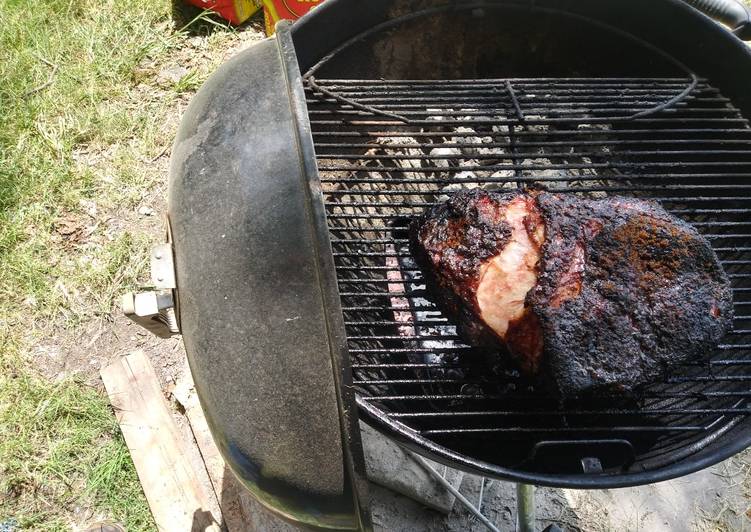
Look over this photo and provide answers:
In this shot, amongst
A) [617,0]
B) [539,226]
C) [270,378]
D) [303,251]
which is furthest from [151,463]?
[617,0]

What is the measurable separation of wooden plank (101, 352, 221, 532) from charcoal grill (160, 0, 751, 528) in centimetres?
119

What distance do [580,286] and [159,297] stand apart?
127 cm

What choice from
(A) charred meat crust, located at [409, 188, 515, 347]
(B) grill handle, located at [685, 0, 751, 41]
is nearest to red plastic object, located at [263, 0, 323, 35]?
(B) grill handle, located at [685, 0, 751, 41]

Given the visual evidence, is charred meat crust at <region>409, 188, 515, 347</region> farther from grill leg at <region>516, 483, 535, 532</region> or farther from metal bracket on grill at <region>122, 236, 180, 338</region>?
metal bracket on grill at <region>122, 236, 180, 338</region>

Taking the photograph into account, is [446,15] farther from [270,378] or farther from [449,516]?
[449,516]

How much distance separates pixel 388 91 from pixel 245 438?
5.31 feet

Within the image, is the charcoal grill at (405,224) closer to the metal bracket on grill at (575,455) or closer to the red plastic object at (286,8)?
the metal bracket on grill at (575,455)

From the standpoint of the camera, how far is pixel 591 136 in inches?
112

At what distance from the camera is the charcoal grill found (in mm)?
1429

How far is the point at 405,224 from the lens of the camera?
236 cm

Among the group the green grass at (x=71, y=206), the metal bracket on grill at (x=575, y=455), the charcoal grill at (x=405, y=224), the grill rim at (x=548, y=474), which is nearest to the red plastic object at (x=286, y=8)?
the green grass at (x=71, y=206)

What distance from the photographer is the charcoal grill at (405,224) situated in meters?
1.43

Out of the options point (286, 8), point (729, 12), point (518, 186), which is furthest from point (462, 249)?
point (286, 8)

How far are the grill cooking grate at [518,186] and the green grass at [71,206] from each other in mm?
1568
